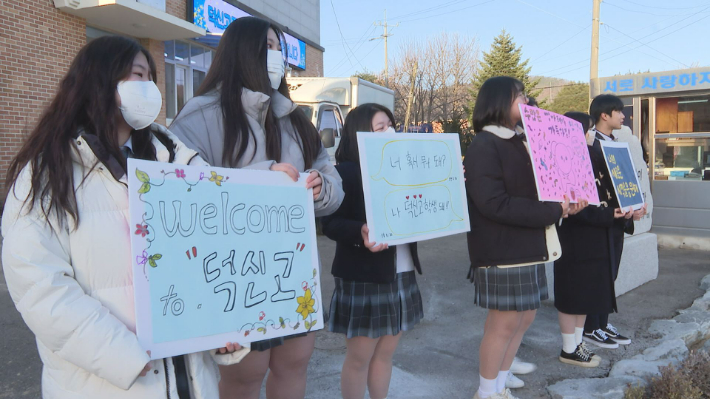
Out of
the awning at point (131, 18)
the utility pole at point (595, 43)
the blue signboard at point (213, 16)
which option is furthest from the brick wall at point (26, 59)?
the utility pole at point (595, 43)

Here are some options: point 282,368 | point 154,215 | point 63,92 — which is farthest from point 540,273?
point 63,92

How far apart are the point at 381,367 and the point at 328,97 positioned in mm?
8685

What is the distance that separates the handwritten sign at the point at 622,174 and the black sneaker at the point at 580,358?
1140 mm

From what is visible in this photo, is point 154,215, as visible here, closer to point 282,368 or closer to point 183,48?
point 282,368

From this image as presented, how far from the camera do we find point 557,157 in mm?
3152

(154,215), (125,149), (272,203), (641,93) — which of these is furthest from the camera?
(641,93)

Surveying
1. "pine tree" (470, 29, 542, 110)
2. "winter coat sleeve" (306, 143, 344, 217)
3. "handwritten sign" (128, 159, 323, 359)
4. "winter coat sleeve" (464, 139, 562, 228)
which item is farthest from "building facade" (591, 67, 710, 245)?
"pine tree" (470, 29, 542, 110)

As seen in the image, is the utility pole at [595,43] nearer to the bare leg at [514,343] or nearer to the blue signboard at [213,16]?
the blue signboard at [213,16]

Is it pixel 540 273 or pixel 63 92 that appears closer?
pixel 63 92

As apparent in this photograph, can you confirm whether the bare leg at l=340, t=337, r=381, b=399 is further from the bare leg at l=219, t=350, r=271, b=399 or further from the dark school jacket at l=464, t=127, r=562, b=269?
the dark school jacket at l=464, t=127, r=562, b=269

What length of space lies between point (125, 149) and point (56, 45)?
390 inches

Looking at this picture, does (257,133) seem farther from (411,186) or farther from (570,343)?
(570,343)

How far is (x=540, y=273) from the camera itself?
320cm

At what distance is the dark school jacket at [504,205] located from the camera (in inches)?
116
